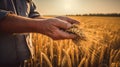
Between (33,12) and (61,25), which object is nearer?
(61,25)

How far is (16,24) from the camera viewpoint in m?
1.38

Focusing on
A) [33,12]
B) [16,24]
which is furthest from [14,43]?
[33,12]

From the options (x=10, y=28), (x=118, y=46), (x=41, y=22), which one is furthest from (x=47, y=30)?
(x=118, y=46)

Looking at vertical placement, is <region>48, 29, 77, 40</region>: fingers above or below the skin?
below

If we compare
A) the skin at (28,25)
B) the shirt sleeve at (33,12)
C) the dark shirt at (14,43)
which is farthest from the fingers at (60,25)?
the shirt sleeve at (33,12)

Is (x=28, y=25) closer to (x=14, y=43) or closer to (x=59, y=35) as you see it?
(x=59, y=35)

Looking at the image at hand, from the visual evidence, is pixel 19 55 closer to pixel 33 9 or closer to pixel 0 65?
pixel 0 65

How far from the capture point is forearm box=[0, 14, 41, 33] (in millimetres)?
1380

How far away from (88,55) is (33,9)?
3.64 feet

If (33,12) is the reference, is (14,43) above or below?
below

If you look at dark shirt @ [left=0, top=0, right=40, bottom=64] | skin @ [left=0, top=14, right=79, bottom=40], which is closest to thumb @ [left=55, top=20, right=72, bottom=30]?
skin @ [left=0, top=14, right=79, bottom=40]

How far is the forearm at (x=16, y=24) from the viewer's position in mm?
1380

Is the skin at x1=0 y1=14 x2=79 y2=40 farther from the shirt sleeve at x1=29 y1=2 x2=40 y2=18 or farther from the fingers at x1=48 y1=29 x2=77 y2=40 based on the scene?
the shirt sleeve at x1=29 y1=2 x2=40 y2=18

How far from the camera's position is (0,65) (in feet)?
5.69
